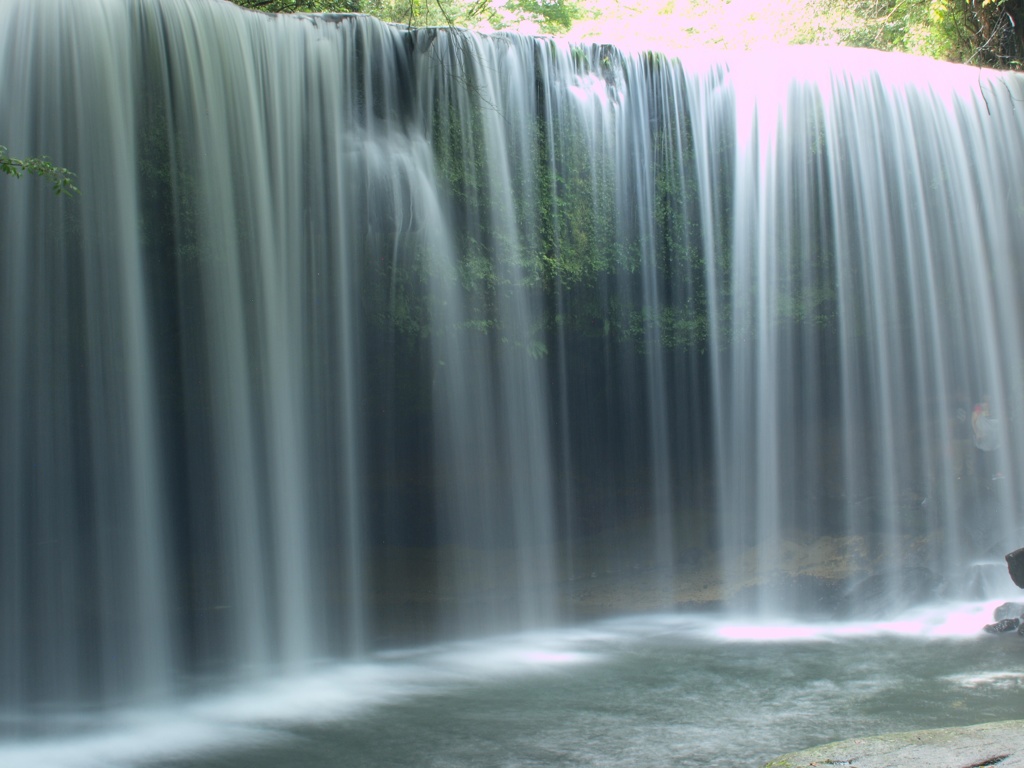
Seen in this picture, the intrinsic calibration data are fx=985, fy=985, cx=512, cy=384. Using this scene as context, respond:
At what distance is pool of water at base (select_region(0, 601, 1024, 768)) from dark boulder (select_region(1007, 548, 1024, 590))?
1.83 feet

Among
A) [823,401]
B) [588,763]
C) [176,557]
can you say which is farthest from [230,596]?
[823,401]

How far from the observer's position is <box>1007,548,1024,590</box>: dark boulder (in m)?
8.32

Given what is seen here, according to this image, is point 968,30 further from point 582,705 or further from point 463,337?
point 582,705

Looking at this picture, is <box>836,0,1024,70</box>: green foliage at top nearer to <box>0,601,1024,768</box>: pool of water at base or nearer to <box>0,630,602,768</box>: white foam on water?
<box>0,601,1024,768</box>: pool of water at base

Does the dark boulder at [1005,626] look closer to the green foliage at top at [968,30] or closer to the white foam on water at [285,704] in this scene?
the white foam on water at [285,704]

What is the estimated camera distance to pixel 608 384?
9.33 meters

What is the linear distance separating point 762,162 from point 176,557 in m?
6.46

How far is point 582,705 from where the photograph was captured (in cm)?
629

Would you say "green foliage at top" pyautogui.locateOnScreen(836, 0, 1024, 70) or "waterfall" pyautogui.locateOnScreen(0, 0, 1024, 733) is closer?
"waterfall" pyautogui.locateOnScreen(0, 0, 1024, 733)

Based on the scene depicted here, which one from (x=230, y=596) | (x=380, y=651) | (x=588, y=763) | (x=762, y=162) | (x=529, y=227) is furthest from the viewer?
(x=762, y=162)

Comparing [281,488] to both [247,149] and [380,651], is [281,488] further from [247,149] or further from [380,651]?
[247,149]


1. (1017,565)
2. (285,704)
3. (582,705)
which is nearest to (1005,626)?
(1017,565)

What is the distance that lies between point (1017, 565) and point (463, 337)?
5099 millimetres

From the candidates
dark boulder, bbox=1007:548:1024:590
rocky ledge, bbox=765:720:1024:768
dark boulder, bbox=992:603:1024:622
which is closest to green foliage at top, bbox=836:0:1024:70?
dark boulder, bbox=1007:548:1024:590
